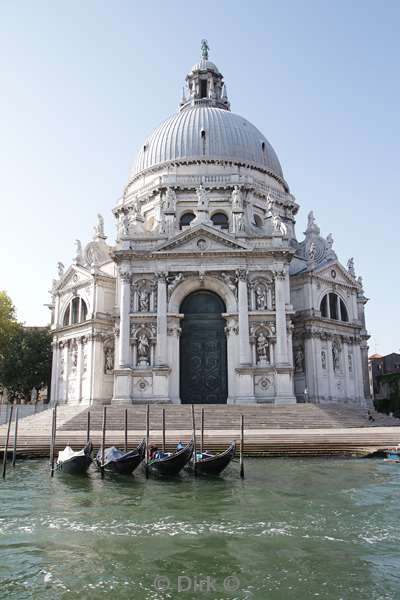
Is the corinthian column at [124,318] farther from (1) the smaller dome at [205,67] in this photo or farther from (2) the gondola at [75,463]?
(1) the smaller dome at [205,67]

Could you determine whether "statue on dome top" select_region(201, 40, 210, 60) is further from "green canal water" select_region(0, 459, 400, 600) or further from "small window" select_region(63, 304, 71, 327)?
"green canal water" select_region(0, 459, 400, 600)

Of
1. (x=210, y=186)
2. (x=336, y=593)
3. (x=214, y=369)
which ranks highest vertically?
(x=210, y=186)

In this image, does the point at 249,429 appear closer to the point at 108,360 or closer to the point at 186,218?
the point at 108,360

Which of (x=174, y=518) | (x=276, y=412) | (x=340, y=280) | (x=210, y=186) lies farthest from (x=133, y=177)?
(x=174, y=518)

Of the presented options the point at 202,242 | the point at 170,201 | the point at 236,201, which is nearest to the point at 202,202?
the point at 236,201

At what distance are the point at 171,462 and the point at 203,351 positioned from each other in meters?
13.2

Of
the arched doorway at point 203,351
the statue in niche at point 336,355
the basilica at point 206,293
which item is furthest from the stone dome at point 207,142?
the statue in niche at point 336,355

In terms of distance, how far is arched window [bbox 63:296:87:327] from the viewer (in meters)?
33.4

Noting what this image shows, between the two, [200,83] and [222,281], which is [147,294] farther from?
[200,83]

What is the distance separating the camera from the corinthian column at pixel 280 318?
27625 millimetres

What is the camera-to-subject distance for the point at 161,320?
92.0ft

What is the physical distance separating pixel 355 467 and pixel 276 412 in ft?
26.2

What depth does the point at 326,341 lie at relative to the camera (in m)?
32.8

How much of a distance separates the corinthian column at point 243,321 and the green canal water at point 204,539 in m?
12.5
